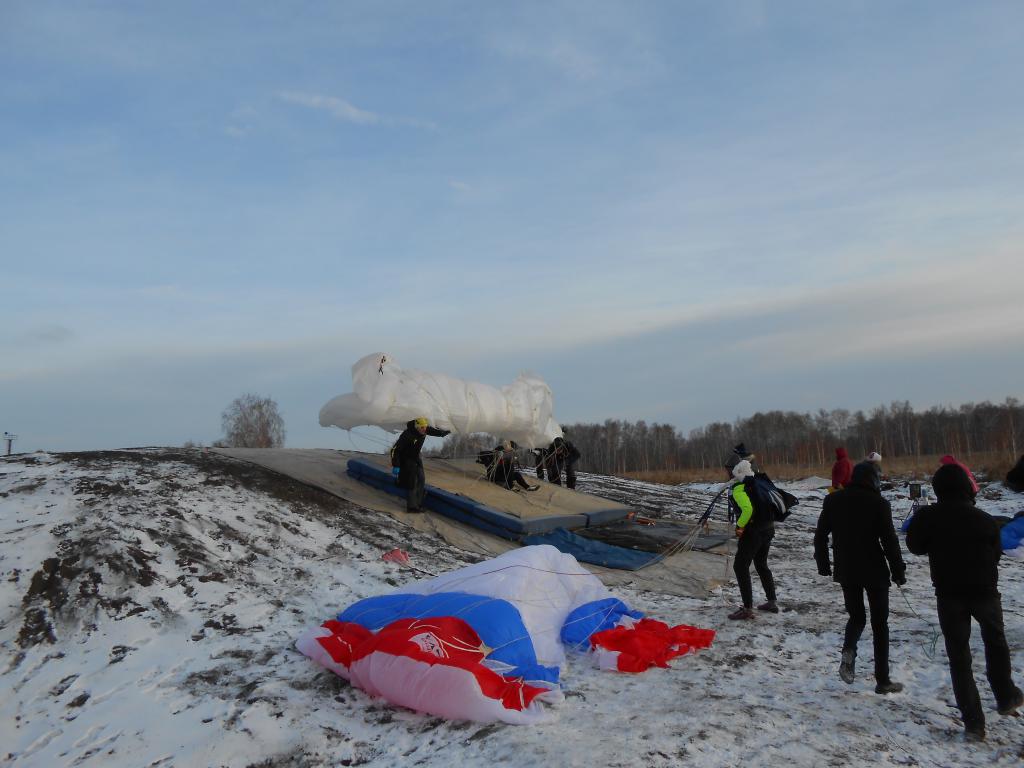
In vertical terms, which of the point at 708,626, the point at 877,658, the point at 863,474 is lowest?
the point at 708,626

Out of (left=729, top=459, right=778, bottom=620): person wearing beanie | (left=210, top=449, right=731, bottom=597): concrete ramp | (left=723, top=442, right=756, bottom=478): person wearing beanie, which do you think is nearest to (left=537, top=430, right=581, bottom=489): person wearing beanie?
(left=210, top=449, right=731, bottom=597): concrete ramp

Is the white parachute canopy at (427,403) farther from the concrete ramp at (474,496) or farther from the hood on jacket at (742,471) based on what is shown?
the hood on jacket at (742,471)

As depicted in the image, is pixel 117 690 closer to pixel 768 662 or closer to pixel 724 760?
pixel 724 760

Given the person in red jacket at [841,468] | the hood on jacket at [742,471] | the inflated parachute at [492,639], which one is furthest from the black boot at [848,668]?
the person in red jacket at [841,468]

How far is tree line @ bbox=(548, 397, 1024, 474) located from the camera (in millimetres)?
60531

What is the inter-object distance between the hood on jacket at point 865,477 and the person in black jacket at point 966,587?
1.89 feet

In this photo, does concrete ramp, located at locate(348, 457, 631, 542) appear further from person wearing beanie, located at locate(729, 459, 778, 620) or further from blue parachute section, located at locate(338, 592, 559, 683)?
blue parachute section, located at locate(338, 592, 559, 683)

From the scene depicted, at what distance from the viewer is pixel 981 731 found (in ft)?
12.8

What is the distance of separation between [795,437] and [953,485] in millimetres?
76123

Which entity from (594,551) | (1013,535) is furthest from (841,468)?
(594,551)

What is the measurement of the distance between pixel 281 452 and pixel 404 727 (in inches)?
344

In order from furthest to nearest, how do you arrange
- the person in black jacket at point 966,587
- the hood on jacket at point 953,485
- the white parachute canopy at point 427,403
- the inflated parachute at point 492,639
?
the white parachute canopy at point 427,403
the inflated parachute at point 492,639
the hood on jacket at point 953,485
the person in black jacket at point 966,587

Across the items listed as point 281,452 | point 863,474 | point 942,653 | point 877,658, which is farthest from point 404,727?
point 281,452

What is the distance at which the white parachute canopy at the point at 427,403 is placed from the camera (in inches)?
424
